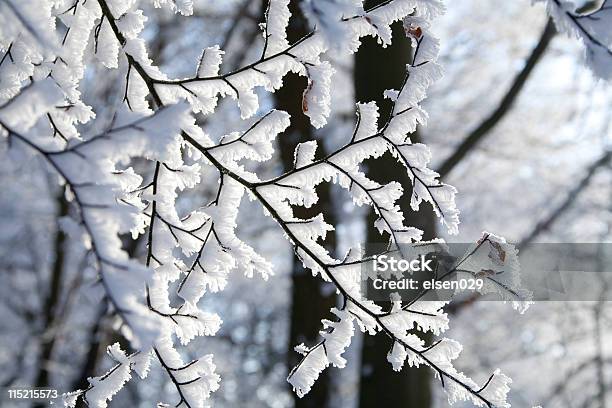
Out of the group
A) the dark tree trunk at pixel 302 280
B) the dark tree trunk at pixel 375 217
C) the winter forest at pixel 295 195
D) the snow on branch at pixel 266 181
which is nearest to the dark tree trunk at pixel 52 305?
the winter forest at pixel 295 195

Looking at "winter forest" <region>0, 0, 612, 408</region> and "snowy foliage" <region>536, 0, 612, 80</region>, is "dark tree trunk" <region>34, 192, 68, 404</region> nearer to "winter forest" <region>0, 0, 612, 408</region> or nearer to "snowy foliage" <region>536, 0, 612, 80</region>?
"winter forest" <region>0, 0, 612, 408</region>

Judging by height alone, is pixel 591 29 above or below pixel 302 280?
below

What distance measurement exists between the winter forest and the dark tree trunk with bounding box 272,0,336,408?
2 cm

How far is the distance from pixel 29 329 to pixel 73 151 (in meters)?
8.61

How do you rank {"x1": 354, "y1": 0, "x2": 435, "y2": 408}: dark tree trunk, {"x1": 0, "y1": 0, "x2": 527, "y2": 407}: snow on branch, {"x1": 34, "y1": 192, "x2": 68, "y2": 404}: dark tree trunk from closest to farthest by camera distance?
1. {"x1": 0, "y1": 0, "x2": 527, "y2": 407}: snow on branch
2. {"x1": 354, "y1": 0, "x2": 435, "y2": 408}: dark tree trunk
3. {"x1": 34, "y1": 192, "x2": 68, "y2": 404}: dark tree trunk

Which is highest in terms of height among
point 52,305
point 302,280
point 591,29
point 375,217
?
point 52,305

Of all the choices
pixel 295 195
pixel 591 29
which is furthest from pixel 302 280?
pixel 591 29

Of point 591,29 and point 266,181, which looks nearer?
point 591,29

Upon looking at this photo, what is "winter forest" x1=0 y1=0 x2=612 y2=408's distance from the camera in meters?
0.81

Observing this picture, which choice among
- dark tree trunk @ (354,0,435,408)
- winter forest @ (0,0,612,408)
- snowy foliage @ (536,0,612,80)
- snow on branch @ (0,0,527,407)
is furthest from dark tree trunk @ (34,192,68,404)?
snowy foliage @ (536,0,612,80)

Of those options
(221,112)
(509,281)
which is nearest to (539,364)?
(221,112)

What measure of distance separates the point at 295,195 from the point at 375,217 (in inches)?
78.8

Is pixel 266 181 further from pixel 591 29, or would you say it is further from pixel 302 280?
pixel 302 280

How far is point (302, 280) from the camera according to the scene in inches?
164
